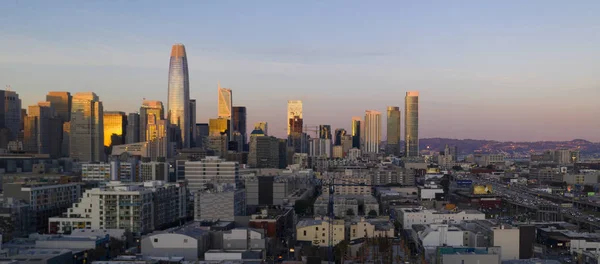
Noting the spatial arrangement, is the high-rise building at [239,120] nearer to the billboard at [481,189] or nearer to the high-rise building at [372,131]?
the high-rise building at [372,131]

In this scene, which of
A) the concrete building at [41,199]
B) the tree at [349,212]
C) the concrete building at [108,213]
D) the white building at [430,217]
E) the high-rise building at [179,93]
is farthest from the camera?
the high-rise building at [179,93]

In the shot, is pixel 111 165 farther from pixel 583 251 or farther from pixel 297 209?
pixel 583 251

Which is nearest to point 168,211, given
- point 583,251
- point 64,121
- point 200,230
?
point 200,230

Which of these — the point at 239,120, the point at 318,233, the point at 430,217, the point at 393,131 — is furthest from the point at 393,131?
the point at 318,233

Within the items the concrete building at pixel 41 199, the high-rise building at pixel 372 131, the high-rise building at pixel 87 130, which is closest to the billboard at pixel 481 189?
the concrete building at pixel 41 199

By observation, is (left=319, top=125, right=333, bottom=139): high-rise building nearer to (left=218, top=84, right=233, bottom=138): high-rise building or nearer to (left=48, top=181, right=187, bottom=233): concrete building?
(left=218, top=84, right=233, bottom=138): high-rise building

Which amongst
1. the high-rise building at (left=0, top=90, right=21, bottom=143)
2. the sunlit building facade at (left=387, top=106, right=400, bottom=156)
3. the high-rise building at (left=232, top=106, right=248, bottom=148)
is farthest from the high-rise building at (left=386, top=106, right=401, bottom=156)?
the high-rise building at (left=0, top=90, right=21, bottom=143)
